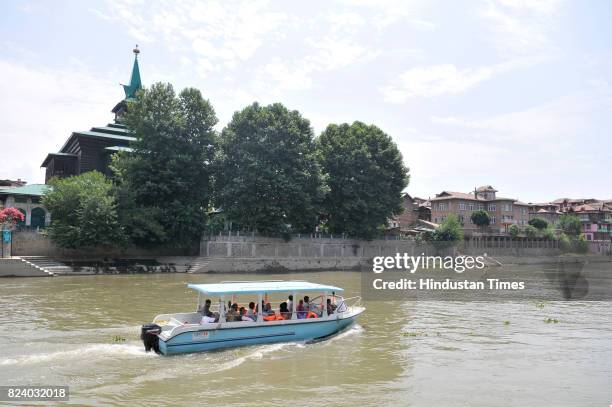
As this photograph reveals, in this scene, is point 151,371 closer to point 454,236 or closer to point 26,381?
point 26,381

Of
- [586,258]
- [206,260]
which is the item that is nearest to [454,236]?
[586,258]

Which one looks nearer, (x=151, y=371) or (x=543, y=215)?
(x=151, y=371)

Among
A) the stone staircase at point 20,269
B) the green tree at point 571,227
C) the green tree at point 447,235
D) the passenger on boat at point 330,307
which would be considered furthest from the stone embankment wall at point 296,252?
the green tree at point 571,227

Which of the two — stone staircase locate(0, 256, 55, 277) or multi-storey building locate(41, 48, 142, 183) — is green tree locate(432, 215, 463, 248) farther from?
stone staircase locate(0, 256, 55, 277)

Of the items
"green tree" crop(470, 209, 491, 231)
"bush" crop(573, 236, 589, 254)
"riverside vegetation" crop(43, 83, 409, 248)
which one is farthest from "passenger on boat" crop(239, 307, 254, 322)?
"bush" crop(573, 236, 589, 254)

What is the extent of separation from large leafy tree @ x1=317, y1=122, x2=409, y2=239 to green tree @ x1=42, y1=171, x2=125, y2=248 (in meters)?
22.2

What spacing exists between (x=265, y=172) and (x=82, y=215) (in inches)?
641

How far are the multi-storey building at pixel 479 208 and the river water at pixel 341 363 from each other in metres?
63.0

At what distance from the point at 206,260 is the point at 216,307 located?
29.0 m

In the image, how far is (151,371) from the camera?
1227 centimetres

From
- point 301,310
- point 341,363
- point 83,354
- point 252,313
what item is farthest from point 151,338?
point 341,363

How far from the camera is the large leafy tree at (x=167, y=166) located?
1679 inches

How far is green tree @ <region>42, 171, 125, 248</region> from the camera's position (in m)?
37.9

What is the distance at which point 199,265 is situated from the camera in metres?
43.3
